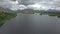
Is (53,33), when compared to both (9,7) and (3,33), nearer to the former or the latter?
(3,33)

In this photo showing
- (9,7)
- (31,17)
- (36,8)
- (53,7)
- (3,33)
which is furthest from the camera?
(31,17)

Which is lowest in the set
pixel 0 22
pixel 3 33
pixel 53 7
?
pixel 3 33

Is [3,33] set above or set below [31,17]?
below

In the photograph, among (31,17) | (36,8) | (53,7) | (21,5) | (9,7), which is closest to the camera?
(21,5)

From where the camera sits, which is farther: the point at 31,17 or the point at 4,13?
the point at 31,17

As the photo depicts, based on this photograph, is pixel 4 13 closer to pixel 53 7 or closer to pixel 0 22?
pixel 0 22

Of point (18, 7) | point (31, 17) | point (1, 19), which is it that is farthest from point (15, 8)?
point (31, 17)

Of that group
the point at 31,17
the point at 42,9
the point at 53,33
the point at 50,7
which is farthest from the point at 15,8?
the point at 31,17

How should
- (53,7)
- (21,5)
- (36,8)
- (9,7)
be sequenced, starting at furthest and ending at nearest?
(53,7) < (36,8) < (9,7) < (21,5)

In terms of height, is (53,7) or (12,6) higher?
(53,7)
